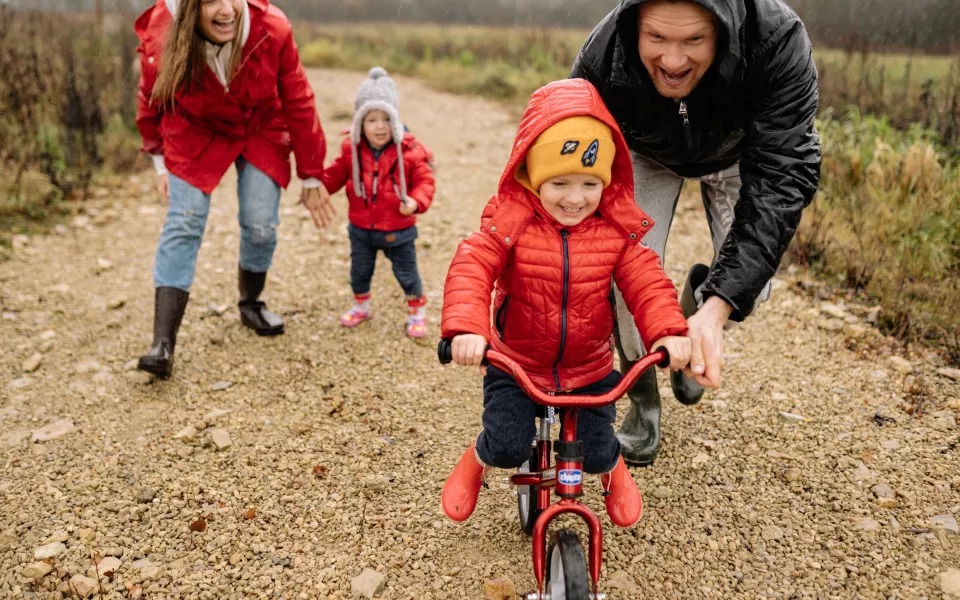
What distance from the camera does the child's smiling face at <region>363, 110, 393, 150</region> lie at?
173 inches

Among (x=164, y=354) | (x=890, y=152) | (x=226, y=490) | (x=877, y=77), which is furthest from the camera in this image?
(x=877, y=77)

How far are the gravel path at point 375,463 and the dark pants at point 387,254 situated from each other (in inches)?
12.4

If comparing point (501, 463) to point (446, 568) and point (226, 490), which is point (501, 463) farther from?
point (226, 490)

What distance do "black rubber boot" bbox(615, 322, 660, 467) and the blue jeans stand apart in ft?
7.22

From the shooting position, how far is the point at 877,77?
8289 millimetres

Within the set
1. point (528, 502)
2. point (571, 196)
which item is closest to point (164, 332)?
point (528, 502)

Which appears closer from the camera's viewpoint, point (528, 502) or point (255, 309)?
point (528, 502)

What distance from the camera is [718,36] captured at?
7.91 ft

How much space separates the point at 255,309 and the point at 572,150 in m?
2.95

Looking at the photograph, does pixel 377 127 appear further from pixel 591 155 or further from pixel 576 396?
pixel 576 396

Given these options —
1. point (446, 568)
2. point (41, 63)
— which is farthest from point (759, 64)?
point (41, 63)

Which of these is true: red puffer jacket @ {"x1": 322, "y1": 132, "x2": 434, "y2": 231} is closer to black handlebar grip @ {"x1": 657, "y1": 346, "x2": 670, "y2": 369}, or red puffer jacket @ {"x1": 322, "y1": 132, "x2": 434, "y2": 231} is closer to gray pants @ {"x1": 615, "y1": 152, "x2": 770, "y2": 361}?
gray pants @ {"x1": 615, "y1": 152, "x2": 770, "y2": 361}

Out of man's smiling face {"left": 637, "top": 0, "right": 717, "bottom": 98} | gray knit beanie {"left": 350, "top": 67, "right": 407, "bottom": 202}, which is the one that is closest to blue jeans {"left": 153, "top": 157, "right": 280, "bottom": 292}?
gray knit beanie {"left": 350, "top": 67, "right": 407, "bottom": 202}

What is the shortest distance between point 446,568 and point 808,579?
131 cm
